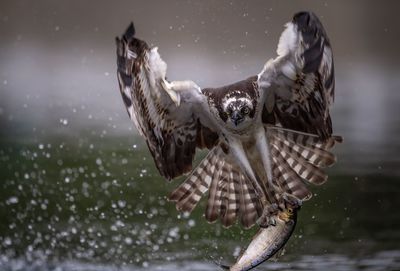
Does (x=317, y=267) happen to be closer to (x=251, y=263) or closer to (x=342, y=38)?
(x=251, y=263)

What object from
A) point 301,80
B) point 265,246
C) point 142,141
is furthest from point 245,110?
point 142,141

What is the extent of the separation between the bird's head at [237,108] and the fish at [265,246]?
0.47 metres

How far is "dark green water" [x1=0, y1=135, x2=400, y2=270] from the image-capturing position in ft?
15.8

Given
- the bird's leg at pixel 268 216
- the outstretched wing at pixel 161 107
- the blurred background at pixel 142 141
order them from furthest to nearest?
the blurred background at pixel 142 141 < the bird's leg at pixel 268 216 < the outstretched wing at pixel 161 107

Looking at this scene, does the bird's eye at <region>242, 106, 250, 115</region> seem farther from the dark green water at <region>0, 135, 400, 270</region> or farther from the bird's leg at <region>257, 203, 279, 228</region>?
the dark green water at <region>0, 135, 400, 270</region>

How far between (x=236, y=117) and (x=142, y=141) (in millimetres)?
2641

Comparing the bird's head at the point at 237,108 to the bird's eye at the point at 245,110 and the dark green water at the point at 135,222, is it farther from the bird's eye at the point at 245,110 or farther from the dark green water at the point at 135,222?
the dark green water at the point at 135,222

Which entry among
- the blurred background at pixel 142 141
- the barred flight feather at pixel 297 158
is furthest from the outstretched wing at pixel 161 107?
the blurred background at pixel 142 141

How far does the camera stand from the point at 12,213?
546cm

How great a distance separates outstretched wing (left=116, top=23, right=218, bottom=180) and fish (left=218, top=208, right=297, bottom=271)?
22.7 inches

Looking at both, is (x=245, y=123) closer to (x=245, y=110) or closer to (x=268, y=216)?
(x=245, y=110)

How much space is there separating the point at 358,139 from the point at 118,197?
1794mm

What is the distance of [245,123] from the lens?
156 inches

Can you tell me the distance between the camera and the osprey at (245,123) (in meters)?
3.67
